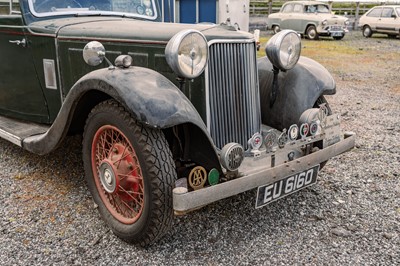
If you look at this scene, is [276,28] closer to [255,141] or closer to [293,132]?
[293,132]

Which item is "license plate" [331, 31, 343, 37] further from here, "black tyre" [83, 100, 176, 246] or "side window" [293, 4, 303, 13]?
"black tyre" [83, 100, 176, 246]

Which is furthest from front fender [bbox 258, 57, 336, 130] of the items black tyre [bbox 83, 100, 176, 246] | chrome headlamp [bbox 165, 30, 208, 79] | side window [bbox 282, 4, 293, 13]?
side window [bbox 282, 4, 293, 13]

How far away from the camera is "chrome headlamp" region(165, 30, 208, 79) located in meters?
2.36

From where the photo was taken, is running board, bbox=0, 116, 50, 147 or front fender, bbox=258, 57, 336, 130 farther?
running board, bbox=0, 116, 50, 147

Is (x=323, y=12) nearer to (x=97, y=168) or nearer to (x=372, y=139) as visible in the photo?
(x=372, y=139)

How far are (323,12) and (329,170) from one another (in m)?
15.0

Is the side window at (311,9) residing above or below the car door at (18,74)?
above

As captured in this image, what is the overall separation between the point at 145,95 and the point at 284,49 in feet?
3.88

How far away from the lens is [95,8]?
3.66m

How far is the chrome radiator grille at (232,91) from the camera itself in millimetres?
2648

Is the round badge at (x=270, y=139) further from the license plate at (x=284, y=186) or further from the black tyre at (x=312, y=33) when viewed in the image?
the black tyre at (x=312, y=33)

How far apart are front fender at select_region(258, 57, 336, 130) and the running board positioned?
1.88m

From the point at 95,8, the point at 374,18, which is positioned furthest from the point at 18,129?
the point at 374,18

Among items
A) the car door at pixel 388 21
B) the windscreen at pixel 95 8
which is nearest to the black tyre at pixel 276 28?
the car door at pixel 388 21
